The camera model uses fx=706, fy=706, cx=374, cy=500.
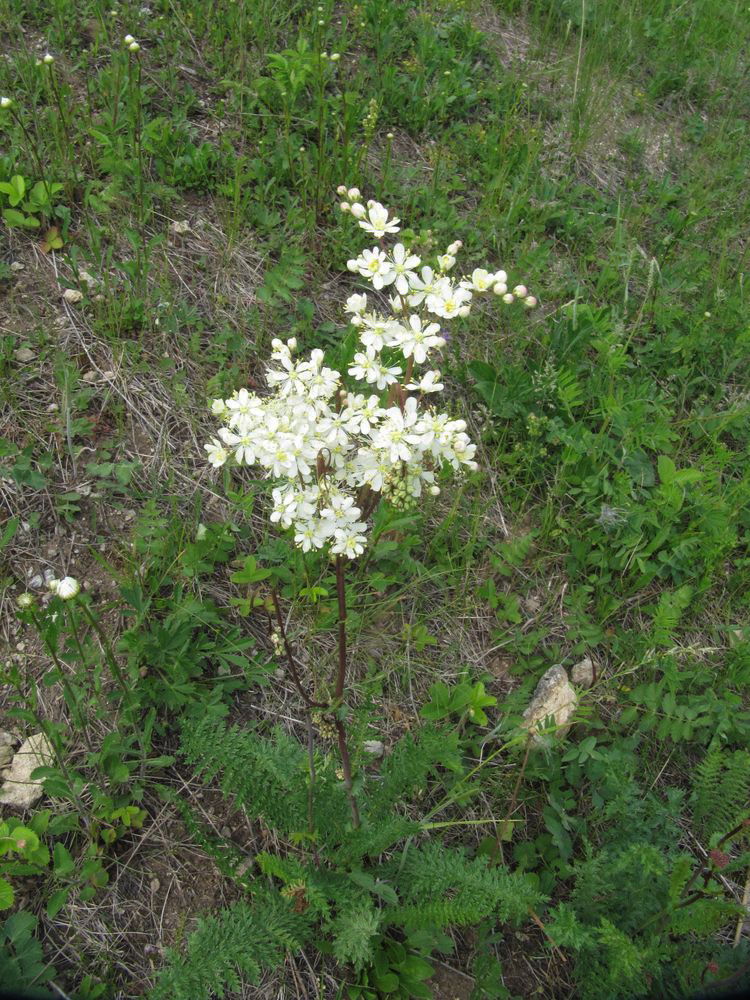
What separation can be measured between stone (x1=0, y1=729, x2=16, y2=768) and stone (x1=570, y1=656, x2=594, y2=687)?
A: 198 centimetres

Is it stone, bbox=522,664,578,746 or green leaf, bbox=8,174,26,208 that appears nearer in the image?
stone, bbox=522,664,578,746

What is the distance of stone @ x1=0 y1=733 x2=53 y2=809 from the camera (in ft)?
6.98

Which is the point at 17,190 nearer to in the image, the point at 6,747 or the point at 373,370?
the point at 373,370

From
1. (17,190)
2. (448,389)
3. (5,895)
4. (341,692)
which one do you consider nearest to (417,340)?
(341,692)

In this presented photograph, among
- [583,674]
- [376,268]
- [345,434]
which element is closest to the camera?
[345,434]

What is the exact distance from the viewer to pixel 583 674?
2754 millimetres

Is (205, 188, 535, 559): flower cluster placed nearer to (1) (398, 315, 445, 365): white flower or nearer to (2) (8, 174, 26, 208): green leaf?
(1) (398, 315, 445, 365): white flower

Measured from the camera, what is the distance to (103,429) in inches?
116

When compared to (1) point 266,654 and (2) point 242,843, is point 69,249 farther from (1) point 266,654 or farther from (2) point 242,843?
(2) point 242,843

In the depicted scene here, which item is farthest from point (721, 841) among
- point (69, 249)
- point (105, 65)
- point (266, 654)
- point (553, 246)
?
point (105, 65)

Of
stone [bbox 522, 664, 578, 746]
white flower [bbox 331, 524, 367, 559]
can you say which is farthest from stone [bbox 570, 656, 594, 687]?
white flower [bbox 331, 524, 367, 559]

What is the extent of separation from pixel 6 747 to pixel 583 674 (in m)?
2.04

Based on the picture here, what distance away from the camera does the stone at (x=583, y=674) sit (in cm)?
274

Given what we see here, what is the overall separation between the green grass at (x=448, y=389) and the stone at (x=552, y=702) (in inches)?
2.0
